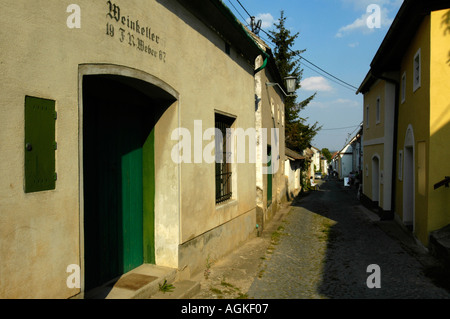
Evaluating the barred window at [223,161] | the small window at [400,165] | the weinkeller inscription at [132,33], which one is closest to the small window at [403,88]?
the small window at [400,165]

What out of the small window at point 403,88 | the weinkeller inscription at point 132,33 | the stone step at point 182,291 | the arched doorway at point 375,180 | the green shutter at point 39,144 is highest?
the small window at point 403,88

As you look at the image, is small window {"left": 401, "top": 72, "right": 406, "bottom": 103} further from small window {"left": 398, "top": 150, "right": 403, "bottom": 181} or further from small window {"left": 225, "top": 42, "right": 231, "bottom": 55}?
small window {"left": 225, "top": 42, "right": 231, "bottom": 55}

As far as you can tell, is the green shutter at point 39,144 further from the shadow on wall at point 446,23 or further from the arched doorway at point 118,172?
the shadow on wall at point 446,23

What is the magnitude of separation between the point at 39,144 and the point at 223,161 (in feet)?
15.3

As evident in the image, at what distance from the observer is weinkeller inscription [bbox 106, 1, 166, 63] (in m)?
3.35

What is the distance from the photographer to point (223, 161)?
275 inches

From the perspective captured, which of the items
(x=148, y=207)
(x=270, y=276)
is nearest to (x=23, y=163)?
(x=148, y=207)

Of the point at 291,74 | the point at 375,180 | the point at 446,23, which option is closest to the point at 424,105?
the point at 446,23

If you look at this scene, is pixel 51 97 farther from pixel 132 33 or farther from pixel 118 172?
pixel 118 172

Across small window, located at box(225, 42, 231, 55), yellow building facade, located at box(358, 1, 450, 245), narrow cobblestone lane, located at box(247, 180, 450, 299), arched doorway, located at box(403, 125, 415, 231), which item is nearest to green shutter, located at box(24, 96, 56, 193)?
narrow cobblestone lane, located at box(247, 180, 450, 299)

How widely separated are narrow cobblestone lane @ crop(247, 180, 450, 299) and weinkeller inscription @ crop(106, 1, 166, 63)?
11.5 feet

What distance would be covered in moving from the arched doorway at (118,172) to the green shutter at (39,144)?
2.26 feet

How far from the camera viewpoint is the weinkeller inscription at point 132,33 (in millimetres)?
3354

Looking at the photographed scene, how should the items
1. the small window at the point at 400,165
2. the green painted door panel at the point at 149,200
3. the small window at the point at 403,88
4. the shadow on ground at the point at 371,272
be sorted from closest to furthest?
1. the green painted door panel at the point at 149,200
2. the shadow on ground at the point at 371,272
3. the small window at the point at 403,88
4. the small window at the point at 400,165
